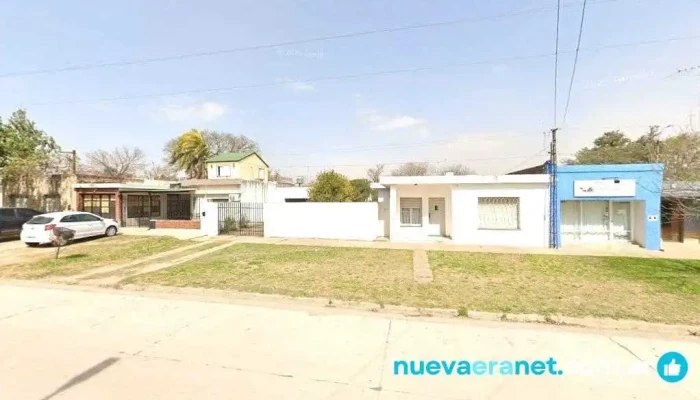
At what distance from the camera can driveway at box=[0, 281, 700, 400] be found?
322 cm

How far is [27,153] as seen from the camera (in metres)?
19.9

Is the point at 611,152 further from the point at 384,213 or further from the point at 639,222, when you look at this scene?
the point at 384,213

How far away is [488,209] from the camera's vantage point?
1493 cm

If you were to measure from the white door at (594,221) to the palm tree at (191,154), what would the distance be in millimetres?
33788

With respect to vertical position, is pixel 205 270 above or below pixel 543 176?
below

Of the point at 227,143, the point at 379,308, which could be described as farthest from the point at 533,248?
the point at 227,143

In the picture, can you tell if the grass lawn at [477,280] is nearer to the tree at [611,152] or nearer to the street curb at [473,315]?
the street curb at [473,315]

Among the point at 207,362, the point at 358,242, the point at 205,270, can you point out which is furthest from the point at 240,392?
the point at 358,242

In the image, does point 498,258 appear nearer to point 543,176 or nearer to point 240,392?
point 543,176

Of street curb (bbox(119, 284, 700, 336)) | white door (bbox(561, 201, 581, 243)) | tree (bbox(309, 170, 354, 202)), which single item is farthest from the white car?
white door (bbox(561, 201, 581, 243))

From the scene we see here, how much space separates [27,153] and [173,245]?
47.8 feet

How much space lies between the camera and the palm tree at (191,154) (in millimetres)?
34156

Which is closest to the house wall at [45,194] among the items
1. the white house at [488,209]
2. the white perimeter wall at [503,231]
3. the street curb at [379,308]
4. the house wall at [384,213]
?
the street curb at [379,308]

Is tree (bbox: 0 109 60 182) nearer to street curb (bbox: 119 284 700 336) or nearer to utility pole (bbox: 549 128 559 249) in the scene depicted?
street curb (bbox: 119 284 700 336)
